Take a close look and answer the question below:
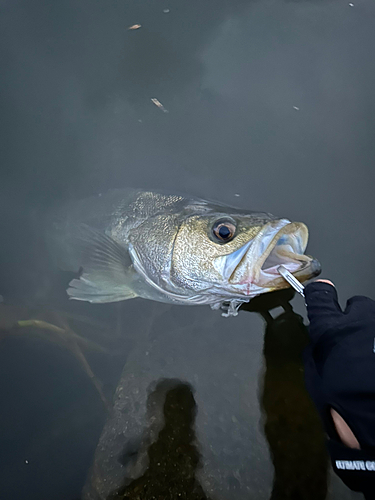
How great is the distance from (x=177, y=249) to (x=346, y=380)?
1290 millimetres

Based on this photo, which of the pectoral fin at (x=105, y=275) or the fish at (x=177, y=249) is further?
the pectoral fin at (x=105, y=275)

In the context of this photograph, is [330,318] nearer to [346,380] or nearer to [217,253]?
[346,380]

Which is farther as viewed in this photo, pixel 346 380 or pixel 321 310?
pixel 321 310

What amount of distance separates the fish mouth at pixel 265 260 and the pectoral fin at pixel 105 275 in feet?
3.26

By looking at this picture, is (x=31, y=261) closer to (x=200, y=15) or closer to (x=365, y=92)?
(x=200, y=15)

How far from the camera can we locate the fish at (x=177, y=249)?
1.87 metres

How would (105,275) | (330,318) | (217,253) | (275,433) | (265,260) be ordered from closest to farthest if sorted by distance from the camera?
(330,318) → (265,260) → (217,253) → (275,433) → (105,275)

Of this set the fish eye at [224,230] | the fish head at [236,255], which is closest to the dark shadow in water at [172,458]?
the fish head at [236,255]

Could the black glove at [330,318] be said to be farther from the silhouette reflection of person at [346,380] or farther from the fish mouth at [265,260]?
the fish mouth at [265,260]

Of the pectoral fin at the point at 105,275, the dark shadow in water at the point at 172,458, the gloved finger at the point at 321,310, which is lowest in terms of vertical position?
the dark shadow in water at the point at 172,458

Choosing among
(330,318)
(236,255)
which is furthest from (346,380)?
(236,255)

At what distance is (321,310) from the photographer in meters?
1.77

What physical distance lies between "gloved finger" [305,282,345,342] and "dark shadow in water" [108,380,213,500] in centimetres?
121

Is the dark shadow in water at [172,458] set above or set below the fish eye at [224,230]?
below
